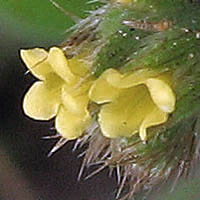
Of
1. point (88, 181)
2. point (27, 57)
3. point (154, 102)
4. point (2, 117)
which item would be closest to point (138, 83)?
point (154, 102)

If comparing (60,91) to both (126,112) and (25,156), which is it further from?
(25,156)

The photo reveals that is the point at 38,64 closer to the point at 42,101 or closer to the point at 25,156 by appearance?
the point at 42,101

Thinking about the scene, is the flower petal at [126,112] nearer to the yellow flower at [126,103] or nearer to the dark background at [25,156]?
the yellow flower at [126,103]

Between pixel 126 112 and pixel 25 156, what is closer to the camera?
pixel 126 112

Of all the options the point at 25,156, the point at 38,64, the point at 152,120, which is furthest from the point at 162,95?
the point at 25,156

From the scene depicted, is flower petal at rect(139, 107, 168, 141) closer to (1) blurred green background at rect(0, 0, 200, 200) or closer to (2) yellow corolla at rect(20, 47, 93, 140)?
(2) yellow corolla at rect(20, 47, 93, 140)

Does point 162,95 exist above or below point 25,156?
above

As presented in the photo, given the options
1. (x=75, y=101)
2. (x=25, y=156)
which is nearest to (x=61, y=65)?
(x=75, y=101)

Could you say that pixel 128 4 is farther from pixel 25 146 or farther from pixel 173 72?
pixel 25 146
